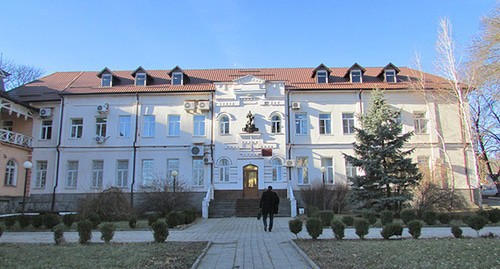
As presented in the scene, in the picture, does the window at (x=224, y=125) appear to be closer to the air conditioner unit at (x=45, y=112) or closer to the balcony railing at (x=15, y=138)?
the air conditioner unit at (x=45, y=112)

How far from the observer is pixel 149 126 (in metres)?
27.5

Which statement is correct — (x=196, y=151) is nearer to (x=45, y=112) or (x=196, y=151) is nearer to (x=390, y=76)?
(x=45, y=112)

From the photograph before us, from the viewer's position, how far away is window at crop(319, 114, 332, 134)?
1070 inches

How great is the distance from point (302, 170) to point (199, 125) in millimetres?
8299

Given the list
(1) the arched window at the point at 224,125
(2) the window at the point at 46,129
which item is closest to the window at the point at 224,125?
(1) the arched window at the point at 224,125

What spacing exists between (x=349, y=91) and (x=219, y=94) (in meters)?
9.71

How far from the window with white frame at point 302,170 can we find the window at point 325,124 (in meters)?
2.50

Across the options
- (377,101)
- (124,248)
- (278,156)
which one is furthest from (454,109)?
(124,248)

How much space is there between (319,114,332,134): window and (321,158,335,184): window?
2.09 metres

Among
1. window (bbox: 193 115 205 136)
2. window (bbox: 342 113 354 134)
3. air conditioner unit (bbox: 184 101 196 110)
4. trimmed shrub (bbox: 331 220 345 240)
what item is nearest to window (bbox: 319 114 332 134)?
window (bbox: 342 113 354 134)

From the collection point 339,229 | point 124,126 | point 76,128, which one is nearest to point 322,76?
point 124,126

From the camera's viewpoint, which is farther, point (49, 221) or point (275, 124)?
point (275, 124)

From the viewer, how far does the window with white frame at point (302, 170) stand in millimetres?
26266

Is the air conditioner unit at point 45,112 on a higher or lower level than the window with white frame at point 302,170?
higher
